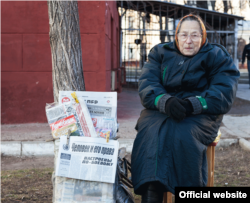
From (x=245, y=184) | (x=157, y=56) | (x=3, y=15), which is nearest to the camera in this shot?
(x=157, y=56)

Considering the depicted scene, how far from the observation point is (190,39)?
2.75m

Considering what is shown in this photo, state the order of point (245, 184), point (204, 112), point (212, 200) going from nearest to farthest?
point (212, 200), point (204, 112), point (245, 184)

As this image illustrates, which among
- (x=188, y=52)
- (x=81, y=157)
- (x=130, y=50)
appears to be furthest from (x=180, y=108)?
(x=130, y=50)

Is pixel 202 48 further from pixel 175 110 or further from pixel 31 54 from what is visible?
pixel 31 54

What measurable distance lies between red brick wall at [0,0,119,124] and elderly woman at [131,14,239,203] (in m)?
3.37

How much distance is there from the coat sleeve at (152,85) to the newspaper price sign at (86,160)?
0.54m

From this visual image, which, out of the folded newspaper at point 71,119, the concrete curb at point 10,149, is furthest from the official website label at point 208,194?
the concrete curb at point 10,149

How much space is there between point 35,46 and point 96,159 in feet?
13.6

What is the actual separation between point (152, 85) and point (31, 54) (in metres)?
3.89

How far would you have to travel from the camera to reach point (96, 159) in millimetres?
2402

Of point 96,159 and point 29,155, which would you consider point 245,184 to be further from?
point 29,155

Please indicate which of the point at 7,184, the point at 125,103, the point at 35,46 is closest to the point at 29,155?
the point at 7,184

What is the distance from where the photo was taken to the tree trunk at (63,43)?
125 inches

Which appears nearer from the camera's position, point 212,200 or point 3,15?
point 212,200
